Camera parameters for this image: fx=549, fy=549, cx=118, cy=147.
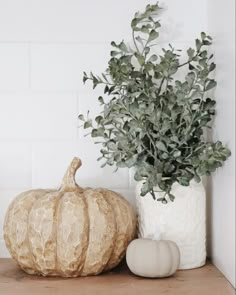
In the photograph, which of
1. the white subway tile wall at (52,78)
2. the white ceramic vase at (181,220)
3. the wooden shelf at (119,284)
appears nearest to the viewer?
the wooden shelf at (119,284)

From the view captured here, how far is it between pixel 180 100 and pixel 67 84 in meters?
0.33

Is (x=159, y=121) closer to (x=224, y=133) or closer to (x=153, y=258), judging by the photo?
(x=224, y=133)

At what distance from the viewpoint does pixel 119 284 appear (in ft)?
3.71

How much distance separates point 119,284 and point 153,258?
0.29ft

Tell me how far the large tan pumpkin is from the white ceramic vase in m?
0.05

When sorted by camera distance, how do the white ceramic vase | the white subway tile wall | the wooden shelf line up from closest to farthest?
1. the wooden shelf
2. the white ceramic vase
3. the white subway tile wall

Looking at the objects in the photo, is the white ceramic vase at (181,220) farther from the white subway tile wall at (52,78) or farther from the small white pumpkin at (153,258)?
the white subway tile wall at (52,78)

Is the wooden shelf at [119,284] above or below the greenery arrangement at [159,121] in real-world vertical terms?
below

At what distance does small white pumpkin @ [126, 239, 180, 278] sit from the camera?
1.12 meters

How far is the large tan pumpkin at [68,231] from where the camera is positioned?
1137mm

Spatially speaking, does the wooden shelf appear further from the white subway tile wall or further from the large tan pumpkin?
the white subway tile wall

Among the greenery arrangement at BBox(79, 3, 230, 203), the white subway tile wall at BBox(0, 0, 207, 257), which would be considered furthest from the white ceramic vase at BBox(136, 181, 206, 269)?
the white subway tile wall at BBox(0, 0, 207, 257)

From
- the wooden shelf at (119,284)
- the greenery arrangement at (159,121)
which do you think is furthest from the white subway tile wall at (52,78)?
the wooden shelf at (119,284)

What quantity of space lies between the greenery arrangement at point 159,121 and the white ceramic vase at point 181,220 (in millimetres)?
32
